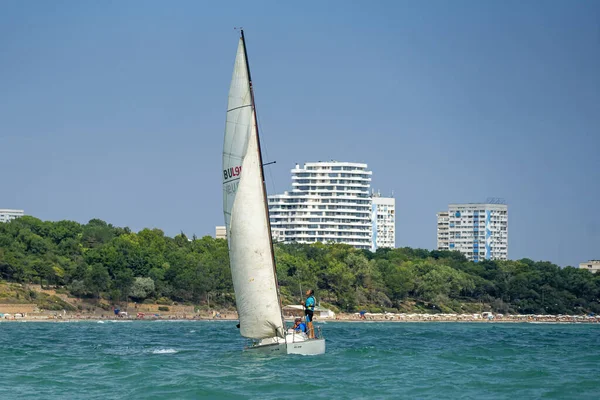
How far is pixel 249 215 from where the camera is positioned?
1644 inches

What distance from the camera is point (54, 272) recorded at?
453 ft

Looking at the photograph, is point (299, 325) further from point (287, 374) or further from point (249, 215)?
point (287, 374)

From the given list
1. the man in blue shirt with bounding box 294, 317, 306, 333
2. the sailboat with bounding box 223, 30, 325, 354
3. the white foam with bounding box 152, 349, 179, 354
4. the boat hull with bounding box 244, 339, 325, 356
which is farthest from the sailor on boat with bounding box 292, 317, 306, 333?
the white foam with bounding box 152, 349, 179, 354

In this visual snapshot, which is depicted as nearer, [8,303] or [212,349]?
[212,349]

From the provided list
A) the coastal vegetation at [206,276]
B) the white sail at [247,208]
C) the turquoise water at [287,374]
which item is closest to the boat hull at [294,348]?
the turquoise water at [287,374]

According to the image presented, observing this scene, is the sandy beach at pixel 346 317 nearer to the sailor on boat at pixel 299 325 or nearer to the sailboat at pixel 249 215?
the sailor on boat at pixel 299 325

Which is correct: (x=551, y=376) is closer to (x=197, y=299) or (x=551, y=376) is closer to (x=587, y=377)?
(x=587, y=377)

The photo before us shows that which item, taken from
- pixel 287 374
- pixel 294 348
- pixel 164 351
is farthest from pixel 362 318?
pixel 287 374

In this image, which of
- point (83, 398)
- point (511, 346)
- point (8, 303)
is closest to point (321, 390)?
point (83, 398)

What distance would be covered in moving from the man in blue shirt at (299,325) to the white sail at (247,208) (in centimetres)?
Answer: 140

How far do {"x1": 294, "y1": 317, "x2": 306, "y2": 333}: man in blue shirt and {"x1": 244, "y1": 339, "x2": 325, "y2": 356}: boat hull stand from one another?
826 millimetres

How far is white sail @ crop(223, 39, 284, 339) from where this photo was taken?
41.5 m

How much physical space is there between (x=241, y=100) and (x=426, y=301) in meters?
A: 146

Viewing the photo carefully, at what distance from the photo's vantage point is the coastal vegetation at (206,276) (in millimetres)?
138625
